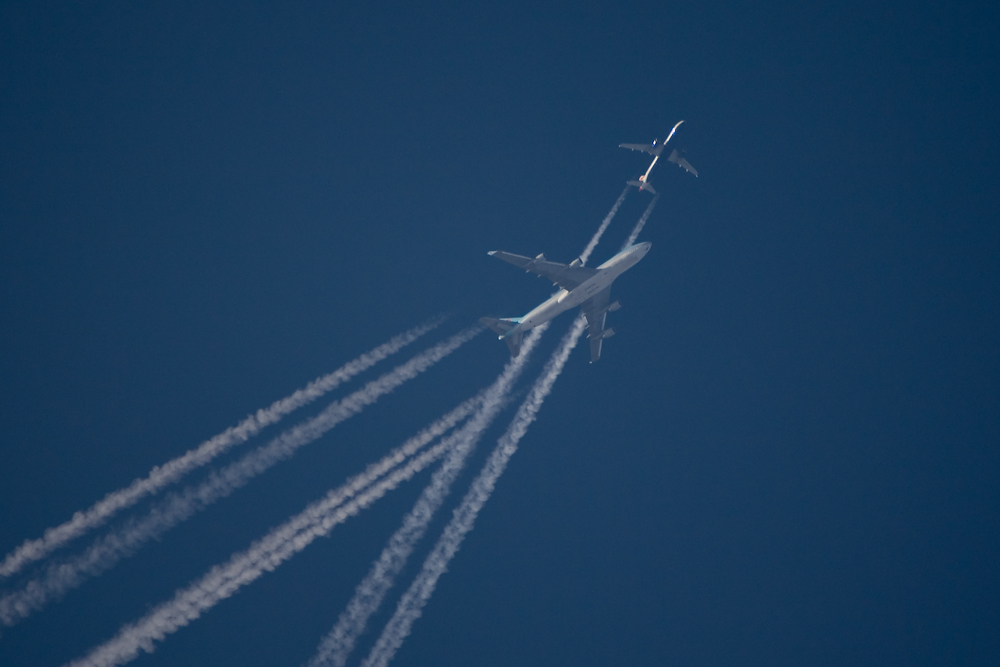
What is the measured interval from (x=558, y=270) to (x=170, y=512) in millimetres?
32681

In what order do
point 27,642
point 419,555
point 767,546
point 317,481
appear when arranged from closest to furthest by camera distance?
point 419,555, point 27,642, point 317,481, point 767,546

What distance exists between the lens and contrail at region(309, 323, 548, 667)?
140 ft

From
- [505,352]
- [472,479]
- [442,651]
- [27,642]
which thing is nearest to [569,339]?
[472,479]

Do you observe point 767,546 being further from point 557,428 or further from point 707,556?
point 557,428

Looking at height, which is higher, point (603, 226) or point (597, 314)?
point (603, 226)

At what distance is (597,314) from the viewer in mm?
53562

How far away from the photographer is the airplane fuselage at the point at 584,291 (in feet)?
159

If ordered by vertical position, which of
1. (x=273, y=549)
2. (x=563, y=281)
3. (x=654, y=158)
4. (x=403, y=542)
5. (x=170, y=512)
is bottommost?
(x=170, y=512)

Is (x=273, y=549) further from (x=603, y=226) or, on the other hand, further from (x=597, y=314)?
(x=603, y=226)

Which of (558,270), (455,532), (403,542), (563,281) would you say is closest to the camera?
(403,542)

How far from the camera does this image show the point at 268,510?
6025cm

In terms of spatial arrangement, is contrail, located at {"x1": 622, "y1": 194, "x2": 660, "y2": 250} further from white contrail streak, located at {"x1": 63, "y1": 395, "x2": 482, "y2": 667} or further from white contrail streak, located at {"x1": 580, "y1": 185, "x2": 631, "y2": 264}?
white contrail streak, located at {"x1": 63, "y1": 395, "x2": 482, "y2": 667}

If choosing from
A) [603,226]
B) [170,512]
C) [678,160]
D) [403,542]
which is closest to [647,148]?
[678,160]

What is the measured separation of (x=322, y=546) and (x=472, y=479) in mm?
22226
